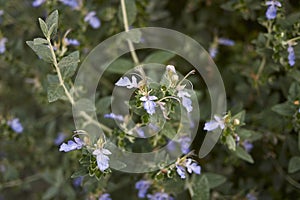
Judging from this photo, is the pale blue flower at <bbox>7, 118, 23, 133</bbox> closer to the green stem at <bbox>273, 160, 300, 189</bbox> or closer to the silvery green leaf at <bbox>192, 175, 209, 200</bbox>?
the silvery green leaf at <bbox>192, 175, 209, 200</bbox>

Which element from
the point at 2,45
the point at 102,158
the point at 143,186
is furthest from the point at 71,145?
the point at 2,45

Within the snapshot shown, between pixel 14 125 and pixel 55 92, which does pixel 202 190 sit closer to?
pixel 55 92

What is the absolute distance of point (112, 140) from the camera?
1.30 meters

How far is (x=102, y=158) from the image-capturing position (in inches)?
42.8

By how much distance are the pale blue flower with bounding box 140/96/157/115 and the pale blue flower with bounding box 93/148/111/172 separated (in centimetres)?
13

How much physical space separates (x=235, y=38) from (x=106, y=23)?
0.56m

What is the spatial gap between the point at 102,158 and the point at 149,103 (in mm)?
162

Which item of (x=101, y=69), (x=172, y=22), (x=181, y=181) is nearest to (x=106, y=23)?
(x=101, y=69)

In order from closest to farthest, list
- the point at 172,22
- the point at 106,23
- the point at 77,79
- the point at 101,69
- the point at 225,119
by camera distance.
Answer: the point at 225,119
the point at 77,79
the point at 101,69
the point at 106,23
the point at 172,22

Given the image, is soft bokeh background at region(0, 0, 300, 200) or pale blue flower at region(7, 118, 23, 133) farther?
pale blue flower at region(7, 118, 23, 133)

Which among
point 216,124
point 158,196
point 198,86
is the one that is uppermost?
point 216,124

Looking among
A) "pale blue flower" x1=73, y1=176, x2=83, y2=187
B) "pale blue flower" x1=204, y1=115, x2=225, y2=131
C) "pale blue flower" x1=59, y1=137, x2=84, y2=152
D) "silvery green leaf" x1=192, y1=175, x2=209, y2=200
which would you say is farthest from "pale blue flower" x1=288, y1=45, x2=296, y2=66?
"pale blue flower" x1=73, y1=176, x2=83, y2=187

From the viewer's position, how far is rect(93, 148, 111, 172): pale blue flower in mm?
1074

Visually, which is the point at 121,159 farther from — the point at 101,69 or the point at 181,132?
the point at 101,69
